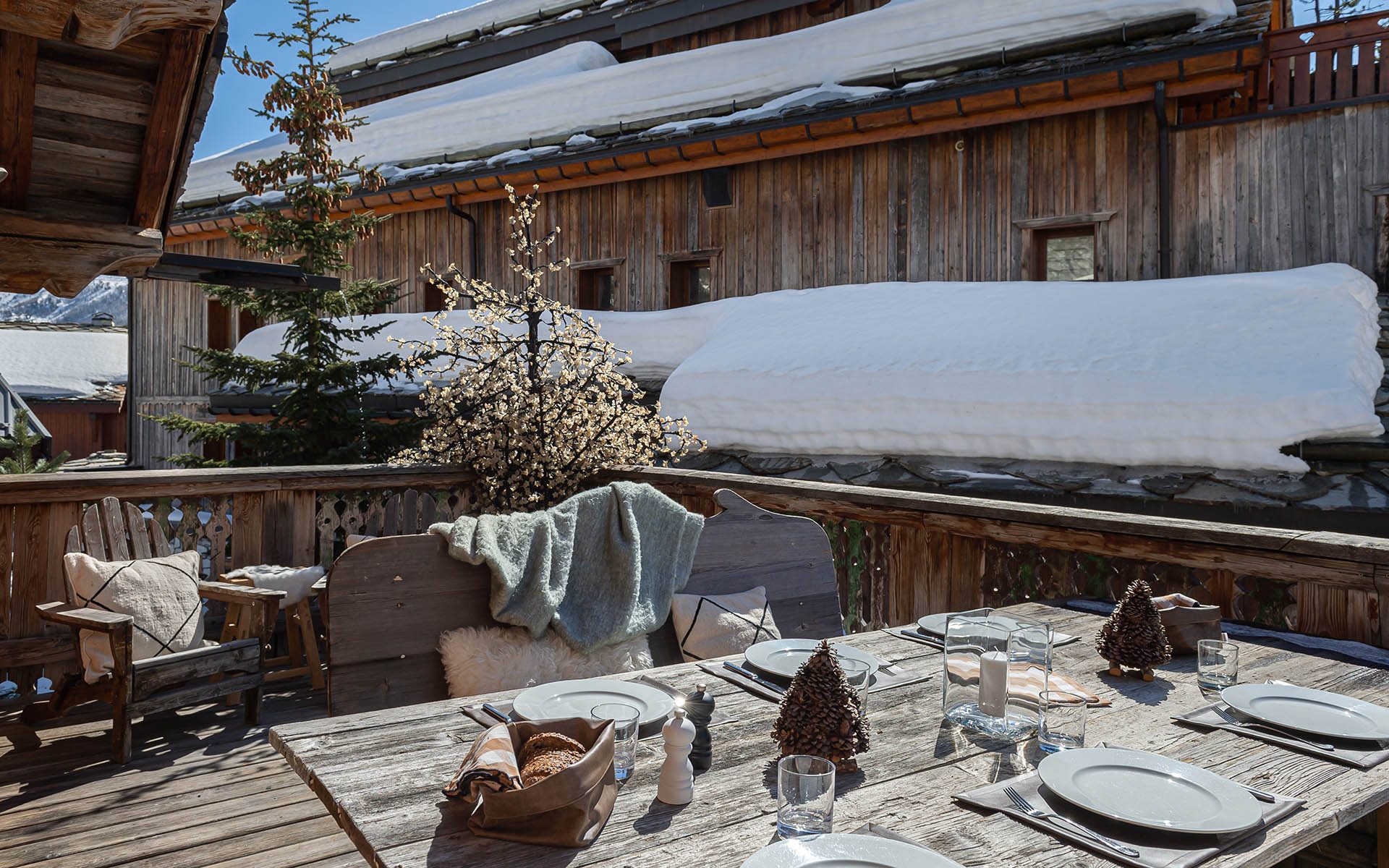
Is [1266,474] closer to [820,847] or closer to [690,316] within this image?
[820,847]

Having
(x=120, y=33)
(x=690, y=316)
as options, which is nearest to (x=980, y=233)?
(x=690, y=316)

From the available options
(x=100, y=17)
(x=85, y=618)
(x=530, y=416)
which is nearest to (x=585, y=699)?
(x=100, y=17)

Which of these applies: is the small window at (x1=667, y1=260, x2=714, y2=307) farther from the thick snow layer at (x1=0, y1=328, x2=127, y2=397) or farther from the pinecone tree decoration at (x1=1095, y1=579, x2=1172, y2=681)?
the thick snow layer at (x1=0, y1=328, x2=127, y2=397)

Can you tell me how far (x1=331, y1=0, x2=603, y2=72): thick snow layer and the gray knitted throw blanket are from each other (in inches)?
466

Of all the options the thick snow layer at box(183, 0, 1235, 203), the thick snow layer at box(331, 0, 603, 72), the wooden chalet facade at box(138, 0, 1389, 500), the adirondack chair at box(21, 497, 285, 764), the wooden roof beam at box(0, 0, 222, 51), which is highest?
the thick snow layer at box(331, 0, 603, 72)

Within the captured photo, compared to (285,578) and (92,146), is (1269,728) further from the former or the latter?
(92,146)

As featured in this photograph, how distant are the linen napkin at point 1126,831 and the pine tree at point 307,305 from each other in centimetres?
661

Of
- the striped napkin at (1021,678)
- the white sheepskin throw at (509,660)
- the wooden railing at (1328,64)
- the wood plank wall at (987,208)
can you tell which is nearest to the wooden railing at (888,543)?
the striped napkin at (1021,678)

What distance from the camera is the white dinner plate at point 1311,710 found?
1.73 m

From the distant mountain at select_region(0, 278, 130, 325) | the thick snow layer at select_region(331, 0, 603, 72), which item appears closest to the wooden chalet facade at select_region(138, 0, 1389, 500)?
the thick snow layer at select_region(331, 0, 603, 72)

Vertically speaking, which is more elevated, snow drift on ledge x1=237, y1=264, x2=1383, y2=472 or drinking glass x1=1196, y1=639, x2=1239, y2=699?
snow drift on ledge x1=237, y1=264, x2=1383, y2=472

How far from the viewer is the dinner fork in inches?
51.8

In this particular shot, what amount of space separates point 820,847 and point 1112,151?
782 cm

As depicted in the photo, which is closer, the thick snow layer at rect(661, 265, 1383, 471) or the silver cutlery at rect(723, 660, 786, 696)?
the silver cutlery at rect(723, 660, 786, 696)
